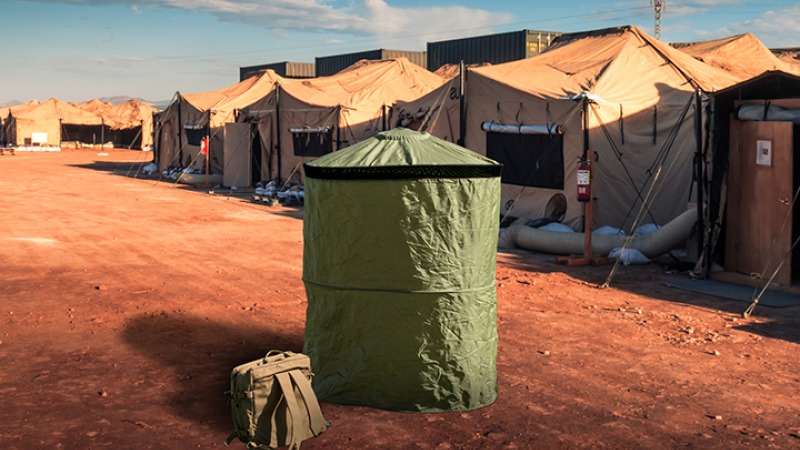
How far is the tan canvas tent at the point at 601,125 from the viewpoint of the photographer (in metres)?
15.2

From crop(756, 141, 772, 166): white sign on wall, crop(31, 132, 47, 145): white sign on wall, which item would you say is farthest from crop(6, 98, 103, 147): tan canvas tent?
crop(756, 141, 772, 166): white sign on wall

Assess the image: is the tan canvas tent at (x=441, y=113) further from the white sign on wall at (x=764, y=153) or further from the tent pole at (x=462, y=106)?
the white sign on wall at (x=764, y=153)

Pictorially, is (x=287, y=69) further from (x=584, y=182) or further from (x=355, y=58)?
(x=584, y=182)

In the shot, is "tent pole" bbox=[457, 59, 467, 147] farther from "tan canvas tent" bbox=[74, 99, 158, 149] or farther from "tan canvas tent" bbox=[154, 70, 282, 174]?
"tan canvas tent" bbox=[74, 99, 158, 149]

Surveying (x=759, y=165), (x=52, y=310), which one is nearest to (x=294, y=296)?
(x=52, y=310)

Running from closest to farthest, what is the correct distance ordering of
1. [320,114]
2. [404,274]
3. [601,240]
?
1. [404,274]
2. [601,240]
3. [320,114]

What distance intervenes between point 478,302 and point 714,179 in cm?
678

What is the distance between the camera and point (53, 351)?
25.0ft

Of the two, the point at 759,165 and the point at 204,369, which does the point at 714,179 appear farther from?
the point at 204,369

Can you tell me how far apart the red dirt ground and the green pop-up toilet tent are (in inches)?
9.8

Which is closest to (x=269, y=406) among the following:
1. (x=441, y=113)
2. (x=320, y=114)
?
(x=441, y=113)

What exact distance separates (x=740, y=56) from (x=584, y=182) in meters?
9.64

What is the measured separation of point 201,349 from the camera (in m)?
7.77

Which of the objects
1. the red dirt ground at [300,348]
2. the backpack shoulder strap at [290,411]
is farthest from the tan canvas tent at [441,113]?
the backpack shoulder strap at [290,411]
